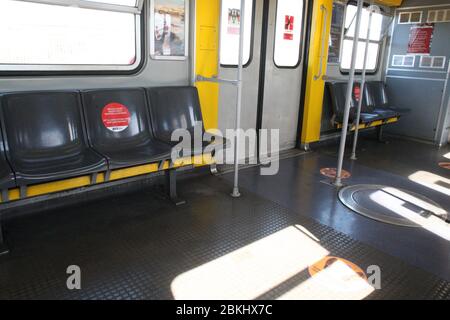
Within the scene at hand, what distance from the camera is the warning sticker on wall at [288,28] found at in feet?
15.6

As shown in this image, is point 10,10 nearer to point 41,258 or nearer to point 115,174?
point 115,174

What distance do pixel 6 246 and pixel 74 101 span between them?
3.95 feet

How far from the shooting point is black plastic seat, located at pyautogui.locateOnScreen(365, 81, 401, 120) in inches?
240

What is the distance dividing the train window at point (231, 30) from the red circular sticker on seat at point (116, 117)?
1.51 meters

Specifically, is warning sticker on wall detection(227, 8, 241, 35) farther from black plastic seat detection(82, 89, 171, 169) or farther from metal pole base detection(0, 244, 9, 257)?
metal pole base detection(0, 244, 9, 257)

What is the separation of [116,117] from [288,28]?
2768mm

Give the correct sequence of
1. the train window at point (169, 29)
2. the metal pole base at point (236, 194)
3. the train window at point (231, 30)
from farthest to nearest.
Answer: the train window at point (231, 30), the metal pole base at point (236, 194), the train window at point (169, 29)

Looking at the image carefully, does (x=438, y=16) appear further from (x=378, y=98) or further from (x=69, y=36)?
(x=69, y=36)

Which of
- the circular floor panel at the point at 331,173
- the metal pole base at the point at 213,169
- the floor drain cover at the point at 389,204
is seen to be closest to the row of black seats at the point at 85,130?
the metal pole base at the point at 213,169

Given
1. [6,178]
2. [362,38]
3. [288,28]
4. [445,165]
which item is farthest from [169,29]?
[445,165]

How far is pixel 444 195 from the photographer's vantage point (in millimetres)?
3859

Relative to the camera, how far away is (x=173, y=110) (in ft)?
11.6

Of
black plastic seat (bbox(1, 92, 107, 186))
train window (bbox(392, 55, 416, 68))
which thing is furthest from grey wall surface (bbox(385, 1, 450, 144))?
black plastic seat (bbox(1, 92, 107, 186))

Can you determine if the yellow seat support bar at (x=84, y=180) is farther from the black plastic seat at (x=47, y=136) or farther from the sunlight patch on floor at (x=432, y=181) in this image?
the sunlight patch on floor at (x=432, y=181)
